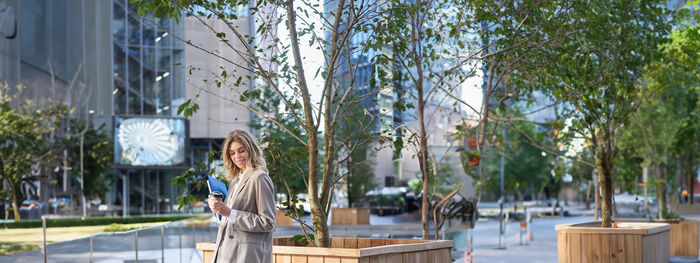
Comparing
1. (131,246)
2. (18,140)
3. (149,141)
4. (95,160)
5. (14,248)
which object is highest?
(149,141)

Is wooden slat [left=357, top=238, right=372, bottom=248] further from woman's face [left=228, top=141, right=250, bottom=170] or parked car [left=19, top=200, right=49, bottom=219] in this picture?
parked car [left=19, top=200, right=49, bottom=219]

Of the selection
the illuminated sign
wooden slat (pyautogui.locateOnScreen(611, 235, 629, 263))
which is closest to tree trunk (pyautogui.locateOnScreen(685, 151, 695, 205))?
the illuminated sign

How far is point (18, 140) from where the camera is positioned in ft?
108

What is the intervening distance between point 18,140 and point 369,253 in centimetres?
2804

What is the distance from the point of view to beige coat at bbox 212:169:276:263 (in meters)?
5.75

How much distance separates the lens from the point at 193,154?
62500 mm

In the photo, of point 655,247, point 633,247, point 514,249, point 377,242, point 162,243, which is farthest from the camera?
point 514,249

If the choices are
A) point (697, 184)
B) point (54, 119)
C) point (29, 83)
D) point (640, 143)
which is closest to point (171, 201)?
point (54, 119)

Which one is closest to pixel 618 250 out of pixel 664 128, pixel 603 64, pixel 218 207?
pixel 603 64

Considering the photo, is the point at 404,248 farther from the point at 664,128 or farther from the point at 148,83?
the point at 148,83

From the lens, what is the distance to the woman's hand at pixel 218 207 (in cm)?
554

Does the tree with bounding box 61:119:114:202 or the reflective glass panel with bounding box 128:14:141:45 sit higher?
the reflective glass panel with bounding box 128:14:141:45

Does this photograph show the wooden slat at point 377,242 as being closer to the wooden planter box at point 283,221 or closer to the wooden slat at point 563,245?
the wooden slat at point 563,245

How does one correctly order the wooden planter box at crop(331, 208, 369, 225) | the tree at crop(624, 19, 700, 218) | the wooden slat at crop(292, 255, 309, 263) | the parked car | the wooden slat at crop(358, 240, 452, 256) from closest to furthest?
the wooden slat at crop(358, 240, 452, 256)
the wooden slat at crop(292, 255, 309, 263)
the parked car
the wooden planter box at crop(331, 208, 369, 225)
the tree at crop(624, 19, 700, 218)
